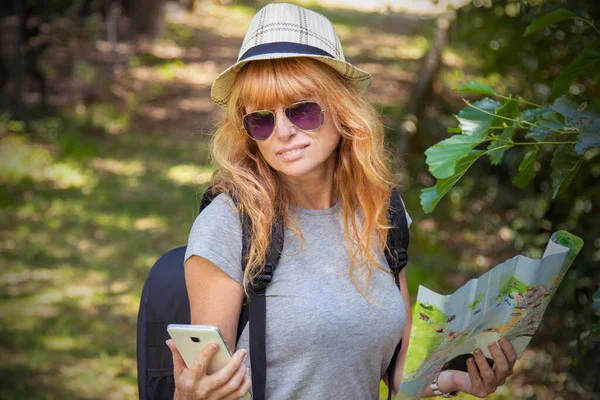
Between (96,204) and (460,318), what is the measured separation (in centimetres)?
596

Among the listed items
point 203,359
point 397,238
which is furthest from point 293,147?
point 203,359

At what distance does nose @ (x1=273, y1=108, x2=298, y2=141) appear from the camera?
2.05m

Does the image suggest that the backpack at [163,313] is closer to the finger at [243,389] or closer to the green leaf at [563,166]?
the finger at [243,389]

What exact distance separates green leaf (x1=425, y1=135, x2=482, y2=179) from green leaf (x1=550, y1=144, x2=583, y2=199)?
243 millimetres

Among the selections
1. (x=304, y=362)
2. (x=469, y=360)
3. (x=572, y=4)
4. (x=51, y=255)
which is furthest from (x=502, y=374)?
(x=51, y=255)

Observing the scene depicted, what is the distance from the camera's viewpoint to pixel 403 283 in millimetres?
2318

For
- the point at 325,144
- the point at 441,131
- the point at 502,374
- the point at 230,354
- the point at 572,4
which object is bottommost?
the point at 441,131

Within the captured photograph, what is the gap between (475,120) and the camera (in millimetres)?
1820

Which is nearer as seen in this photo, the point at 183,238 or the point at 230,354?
the point at 230,354

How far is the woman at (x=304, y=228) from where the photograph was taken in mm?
1954

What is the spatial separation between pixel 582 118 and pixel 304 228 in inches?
32.0

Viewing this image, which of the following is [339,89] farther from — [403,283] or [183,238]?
[183,238]

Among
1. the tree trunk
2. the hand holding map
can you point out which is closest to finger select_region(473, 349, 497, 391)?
the hand holding map

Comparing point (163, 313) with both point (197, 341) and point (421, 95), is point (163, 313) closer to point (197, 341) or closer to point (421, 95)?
point (197, 341)
